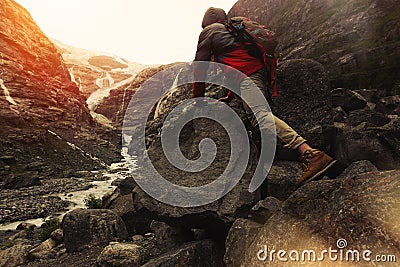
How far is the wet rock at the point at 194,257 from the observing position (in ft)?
17.0

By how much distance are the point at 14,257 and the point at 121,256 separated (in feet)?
19.5

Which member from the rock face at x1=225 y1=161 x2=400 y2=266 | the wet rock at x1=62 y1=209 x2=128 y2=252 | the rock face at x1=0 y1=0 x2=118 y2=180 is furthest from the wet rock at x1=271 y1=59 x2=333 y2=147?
the rock face at x1=0 y1=0 x2=118 y2=180

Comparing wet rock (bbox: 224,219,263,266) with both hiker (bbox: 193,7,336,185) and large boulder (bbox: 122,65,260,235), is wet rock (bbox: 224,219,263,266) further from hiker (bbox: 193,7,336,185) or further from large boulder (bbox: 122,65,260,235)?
hiker (bbox: 193,7,336,185)

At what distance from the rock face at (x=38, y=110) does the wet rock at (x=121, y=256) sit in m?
48.2

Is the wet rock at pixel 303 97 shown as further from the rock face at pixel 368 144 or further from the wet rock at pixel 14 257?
the wet rock at pixel 14 257

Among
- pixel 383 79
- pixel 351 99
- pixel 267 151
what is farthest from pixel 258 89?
pixel 383 79

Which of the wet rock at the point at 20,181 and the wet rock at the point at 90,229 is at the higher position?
the wet rock at the point at 90,229

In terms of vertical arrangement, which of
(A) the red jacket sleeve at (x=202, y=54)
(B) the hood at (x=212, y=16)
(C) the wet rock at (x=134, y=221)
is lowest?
(C) the wet rock at (x=134, y=221)

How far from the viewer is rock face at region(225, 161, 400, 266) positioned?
3020 mm

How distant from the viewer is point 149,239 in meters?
7.95

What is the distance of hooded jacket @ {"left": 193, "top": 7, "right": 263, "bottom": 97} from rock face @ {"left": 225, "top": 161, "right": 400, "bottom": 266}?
2.65 m

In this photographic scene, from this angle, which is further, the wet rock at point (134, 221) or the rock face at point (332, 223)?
the wet rock at point (134, 221)

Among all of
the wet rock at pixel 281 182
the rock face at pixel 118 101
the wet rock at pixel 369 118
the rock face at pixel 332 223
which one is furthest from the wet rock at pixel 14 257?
the rock face at pixel 118 101

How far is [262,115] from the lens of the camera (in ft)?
16.7
